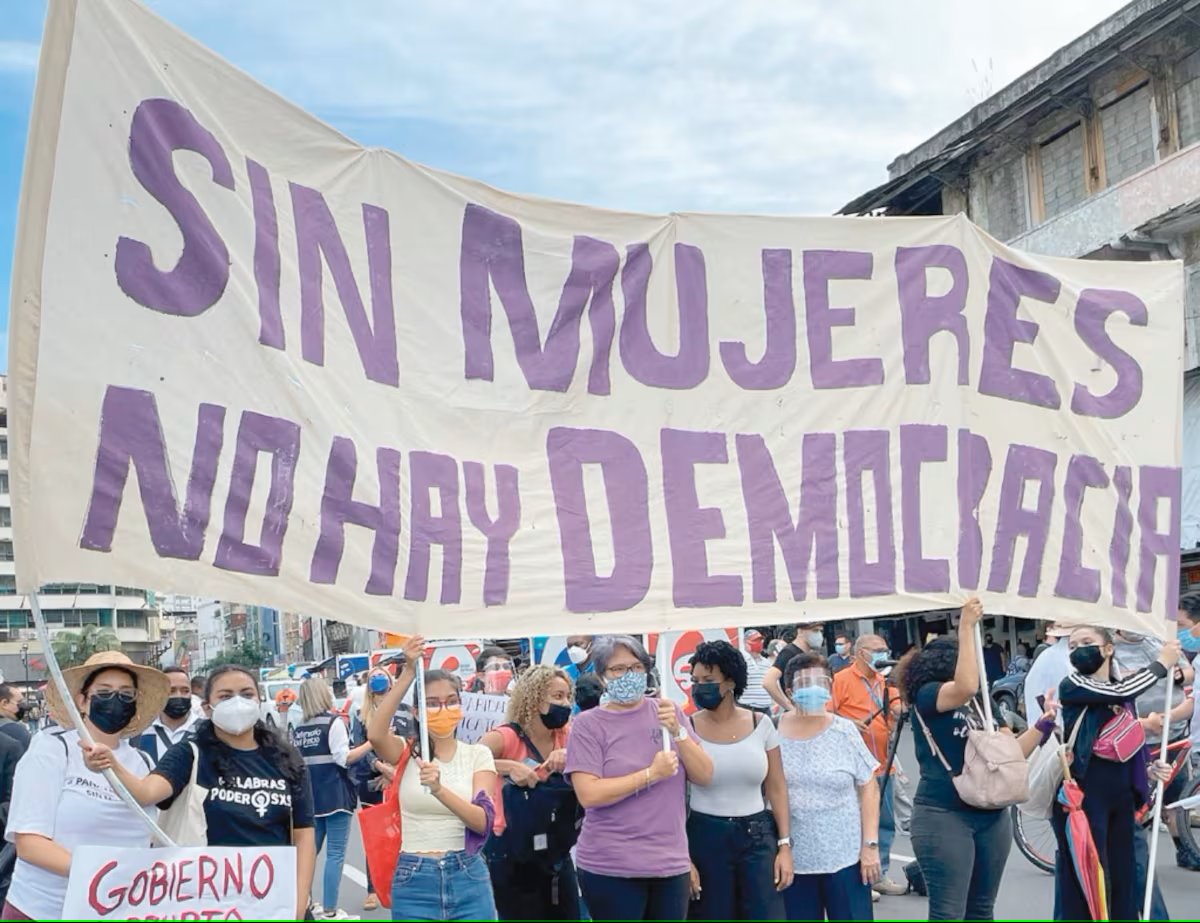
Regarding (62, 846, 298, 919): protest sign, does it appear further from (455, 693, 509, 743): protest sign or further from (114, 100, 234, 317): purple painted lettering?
(455, 693, 509, 743): protest sign

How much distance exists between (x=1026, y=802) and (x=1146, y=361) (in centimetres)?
227

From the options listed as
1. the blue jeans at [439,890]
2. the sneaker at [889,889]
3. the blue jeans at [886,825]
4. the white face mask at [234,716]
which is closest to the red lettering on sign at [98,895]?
the white face mask at [234,716]

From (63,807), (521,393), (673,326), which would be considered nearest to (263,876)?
(63,807)

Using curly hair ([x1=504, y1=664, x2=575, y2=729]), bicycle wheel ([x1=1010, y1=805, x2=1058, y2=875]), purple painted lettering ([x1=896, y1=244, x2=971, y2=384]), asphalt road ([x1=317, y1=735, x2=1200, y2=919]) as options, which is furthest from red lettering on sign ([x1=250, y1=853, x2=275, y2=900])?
bicycle wheel ([x1=1010, y1=805, x2=1058, y2=875])

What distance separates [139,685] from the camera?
520 cm

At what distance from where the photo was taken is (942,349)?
640 centimetres

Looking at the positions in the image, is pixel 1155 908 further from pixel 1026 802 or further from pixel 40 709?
pixel 40 709

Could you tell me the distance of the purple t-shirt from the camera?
5.48 m

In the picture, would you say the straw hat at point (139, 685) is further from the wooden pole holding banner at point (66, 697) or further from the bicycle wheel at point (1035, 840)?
the bicycle wheel at point (1035, 840)

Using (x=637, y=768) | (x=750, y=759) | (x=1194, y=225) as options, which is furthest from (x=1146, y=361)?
(x=1194, y=225)

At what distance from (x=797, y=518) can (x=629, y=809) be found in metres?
1.43

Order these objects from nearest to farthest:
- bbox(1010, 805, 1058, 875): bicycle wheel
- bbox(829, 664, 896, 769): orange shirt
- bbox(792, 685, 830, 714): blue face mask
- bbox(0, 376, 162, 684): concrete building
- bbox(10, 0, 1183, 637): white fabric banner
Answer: bbox(10, 0, 1183, 637): white fabric banner
bbox(792, 685, 830, 714): blue face mask
bbox(1010, 805, 1058, 875): bicycle wheel
bbox(829, 664, 896, 769): orange shirt
bbox(0, 376, 162, 684): concrete building

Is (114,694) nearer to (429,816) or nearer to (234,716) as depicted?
(234,716)

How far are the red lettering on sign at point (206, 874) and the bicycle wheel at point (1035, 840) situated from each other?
273 inches
